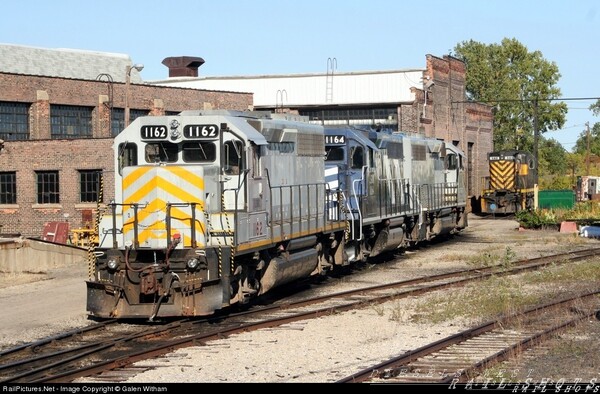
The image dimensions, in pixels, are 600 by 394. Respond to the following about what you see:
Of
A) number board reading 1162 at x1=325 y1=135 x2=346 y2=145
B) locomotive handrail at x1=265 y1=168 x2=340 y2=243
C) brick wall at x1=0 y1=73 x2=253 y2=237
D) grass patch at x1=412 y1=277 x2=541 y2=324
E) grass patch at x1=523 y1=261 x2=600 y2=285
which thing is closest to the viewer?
grass patch at x1=412 y1=277 x2=541 y2=324

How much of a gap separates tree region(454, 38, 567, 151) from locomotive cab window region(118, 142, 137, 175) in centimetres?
7889

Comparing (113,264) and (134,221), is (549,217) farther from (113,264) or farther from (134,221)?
(113,264)

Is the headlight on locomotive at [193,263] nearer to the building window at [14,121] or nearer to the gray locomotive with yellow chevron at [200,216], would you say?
the gray locomotive with yellow chevron at [200,216]

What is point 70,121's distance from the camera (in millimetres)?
41219

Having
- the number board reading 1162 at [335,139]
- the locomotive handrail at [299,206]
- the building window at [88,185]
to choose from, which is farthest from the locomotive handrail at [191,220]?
the building window at [88,185]

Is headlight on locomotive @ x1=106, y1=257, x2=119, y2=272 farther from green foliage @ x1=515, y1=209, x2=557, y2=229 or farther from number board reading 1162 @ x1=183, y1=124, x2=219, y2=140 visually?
green foliage @ x1=515, y1=209, x2=557, y2=229

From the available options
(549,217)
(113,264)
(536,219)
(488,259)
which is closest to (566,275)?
(488,259)

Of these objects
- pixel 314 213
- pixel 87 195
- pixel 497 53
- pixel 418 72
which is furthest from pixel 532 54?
pixel 314 213

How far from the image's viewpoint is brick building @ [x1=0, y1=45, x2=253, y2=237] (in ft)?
115

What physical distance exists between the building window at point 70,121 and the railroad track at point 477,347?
29.6m

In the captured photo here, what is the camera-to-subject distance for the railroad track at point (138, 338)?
1091cm

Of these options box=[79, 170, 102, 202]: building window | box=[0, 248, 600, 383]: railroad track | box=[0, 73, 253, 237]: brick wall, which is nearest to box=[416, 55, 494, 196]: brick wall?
box=[0, 73, 253, 237]: brick wall

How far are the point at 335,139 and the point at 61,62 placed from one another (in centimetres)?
3000

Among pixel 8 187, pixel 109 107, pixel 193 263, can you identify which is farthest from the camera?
pixel 109 107
